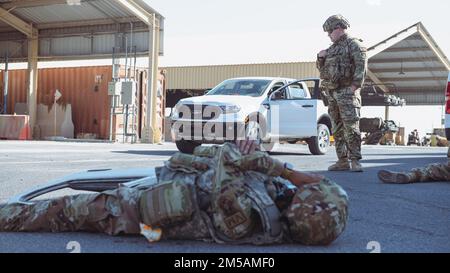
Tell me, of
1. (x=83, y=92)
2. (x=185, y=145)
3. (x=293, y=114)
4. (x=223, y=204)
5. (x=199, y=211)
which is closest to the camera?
(x=223, y=204)

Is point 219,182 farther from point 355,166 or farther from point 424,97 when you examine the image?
point 424,97

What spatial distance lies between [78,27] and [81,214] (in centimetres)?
2156

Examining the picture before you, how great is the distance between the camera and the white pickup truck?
34.8 feet

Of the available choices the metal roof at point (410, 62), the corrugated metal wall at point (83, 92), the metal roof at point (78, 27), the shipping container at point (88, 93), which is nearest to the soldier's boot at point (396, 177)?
the metal roof at point (78, 27)

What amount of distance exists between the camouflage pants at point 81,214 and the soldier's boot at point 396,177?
389 cm

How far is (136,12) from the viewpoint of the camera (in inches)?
805

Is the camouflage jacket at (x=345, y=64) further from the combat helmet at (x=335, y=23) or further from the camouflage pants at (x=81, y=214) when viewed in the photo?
the camouflage pants at (x=81, y=214)

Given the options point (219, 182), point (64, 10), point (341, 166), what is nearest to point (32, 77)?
point (64, 10)

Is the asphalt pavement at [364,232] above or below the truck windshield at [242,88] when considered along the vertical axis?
below

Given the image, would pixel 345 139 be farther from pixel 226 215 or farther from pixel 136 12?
pixel 136 12

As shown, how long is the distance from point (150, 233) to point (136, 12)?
18045mm

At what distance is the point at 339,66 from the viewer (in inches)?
303

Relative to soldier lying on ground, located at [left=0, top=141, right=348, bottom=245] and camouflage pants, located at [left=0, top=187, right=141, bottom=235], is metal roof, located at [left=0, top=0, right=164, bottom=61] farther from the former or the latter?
soldier lying on ground, located at [left=0, top=141, right=348, bottom=245]

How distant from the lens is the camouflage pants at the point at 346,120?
7.70 meters
